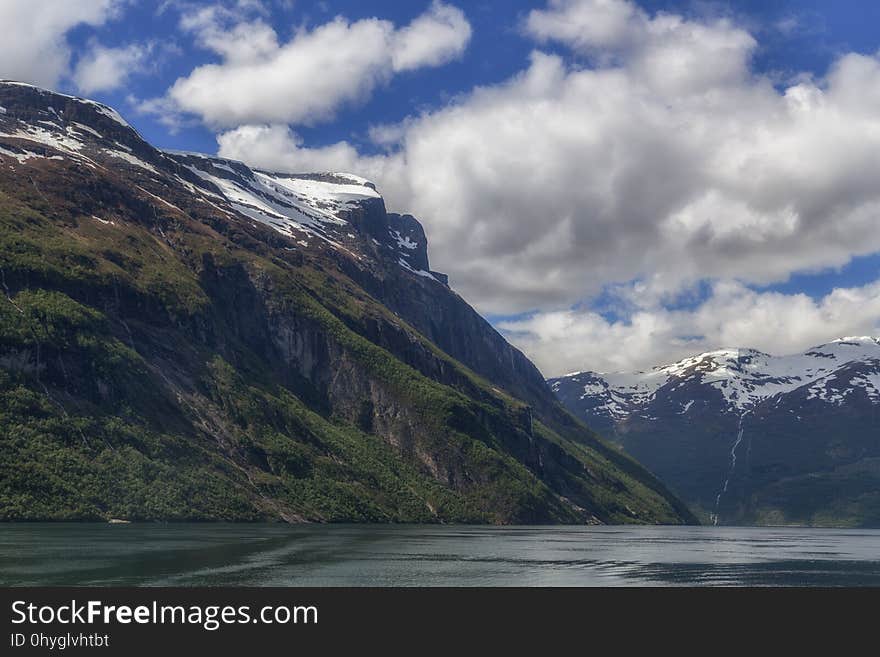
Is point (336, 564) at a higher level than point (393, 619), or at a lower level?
lower

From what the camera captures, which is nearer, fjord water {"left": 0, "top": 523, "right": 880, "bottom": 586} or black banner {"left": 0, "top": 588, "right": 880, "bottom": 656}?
black banner {"left": 0, "top": 588, "right": 880, "bottom": 656}

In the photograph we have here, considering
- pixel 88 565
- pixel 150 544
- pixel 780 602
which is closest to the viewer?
pixel 780 602

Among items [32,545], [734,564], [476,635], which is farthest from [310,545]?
[476,635]

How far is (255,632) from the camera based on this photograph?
189 ft

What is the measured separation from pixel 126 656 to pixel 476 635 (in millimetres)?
29385

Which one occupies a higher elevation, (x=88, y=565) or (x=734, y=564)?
(x=88, y=565)

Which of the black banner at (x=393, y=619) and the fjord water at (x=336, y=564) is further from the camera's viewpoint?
the fjord water at (x=336, y=564)

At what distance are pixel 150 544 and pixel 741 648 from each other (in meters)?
113

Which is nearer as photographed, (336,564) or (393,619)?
(393,619)

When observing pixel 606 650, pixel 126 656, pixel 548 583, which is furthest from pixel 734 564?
pixel 126 656

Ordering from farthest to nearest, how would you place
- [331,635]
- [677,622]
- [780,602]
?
[780,602], [677,622], [331,635]

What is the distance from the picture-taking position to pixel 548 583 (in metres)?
122

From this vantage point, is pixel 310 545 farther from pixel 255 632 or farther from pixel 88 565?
pixel 255 632

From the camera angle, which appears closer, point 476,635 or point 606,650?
point 606,650
